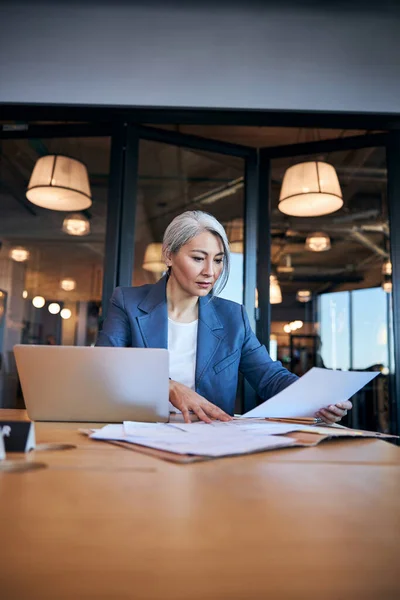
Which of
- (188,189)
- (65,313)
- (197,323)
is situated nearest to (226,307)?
(197,323)

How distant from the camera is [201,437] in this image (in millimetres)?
895

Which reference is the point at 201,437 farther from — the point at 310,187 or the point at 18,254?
the point at 18,254

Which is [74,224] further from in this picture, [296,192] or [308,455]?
[308,455]

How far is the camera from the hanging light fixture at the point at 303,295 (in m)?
7.39

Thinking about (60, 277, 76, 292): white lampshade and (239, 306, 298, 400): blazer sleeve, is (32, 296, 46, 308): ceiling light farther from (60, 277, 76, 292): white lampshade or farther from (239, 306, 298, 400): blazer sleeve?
(239, 306, 298, 400): blazer sleeve

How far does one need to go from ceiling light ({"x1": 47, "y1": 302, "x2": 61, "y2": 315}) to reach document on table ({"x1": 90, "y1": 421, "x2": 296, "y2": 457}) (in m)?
5.75

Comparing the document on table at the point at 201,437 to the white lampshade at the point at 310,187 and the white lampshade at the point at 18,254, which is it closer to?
the white lampshade at the point at 310,187

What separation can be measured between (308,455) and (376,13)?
12.2 feet

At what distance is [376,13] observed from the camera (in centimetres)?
351

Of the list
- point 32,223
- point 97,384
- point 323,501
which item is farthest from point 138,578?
point 32,223

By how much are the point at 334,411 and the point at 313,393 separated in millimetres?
122

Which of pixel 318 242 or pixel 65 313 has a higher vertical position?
pixel 318 242

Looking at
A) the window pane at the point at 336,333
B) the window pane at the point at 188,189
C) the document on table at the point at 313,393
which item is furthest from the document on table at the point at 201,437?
the window pane at the point at 336,333

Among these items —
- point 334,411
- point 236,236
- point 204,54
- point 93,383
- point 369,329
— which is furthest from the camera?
point 369,329
